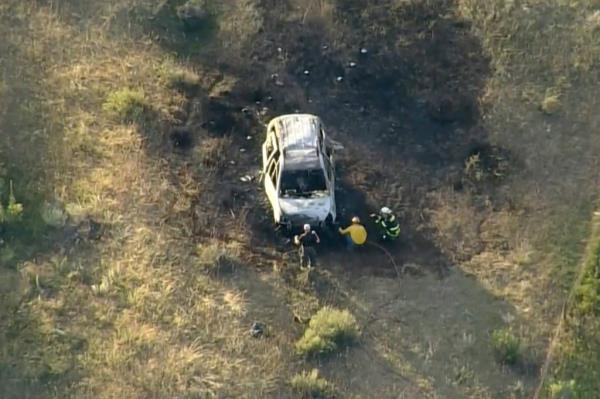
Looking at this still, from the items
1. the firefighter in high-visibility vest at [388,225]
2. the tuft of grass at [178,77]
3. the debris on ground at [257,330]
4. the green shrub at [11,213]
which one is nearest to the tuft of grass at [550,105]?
the firefighter in high-visibility vest at [388,225]

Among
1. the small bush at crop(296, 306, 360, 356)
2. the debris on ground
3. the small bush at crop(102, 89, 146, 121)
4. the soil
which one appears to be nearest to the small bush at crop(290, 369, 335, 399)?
the soil

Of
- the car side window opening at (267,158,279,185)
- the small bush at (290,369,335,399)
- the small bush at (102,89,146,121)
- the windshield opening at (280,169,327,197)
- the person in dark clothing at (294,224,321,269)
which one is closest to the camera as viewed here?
the small bush at (290,369,335,399)

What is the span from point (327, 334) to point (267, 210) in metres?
3.89

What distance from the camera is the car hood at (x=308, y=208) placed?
2042 centimetres

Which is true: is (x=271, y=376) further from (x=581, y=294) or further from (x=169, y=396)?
(x=581, y=294)

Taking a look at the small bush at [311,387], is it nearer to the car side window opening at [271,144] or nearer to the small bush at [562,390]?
the small bush at [562,390]

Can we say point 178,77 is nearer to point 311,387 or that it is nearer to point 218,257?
point 218,257

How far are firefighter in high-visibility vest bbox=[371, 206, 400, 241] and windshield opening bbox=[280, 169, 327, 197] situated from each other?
51.0 inches

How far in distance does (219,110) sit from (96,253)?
5299 mm

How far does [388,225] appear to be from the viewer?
20.8 m

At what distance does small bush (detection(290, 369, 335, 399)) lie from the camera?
18.1 meters

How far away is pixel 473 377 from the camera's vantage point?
1858cm

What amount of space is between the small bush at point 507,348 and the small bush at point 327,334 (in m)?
2.58

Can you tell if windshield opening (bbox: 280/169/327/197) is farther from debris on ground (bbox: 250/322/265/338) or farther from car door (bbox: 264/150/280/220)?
debris on ground (bbox: 250/322/265/338)
